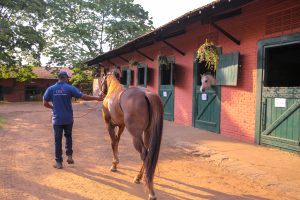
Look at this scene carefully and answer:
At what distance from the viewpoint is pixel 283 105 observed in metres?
6.37

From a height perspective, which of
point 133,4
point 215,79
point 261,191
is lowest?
point 261,191

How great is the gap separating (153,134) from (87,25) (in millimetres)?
28076

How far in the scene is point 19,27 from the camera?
61.3ft

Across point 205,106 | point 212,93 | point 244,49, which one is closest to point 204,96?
point 205,106

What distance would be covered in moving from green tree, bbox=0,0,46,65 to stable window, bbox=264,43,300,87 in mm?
14699

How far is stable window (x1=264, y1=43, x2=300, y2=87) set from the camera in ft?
26.1

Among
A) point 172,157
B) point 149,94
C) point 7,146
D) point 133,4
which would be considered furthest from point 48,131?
point 133,4

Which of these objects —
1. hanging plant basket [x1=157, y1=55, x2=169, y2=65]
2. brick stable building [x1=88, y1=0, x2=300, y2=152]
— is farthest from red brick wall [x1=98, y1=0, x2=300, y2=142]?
hanging plant basket [x1=157, y1=55, x2=169, y2=65]

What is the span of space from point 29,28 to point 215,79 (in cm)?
1489

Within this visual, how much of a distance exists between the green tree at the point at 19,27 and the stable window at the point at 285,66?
48.2ft

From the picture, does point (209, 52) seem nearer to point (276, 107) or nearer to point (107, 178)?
point (276, 107)

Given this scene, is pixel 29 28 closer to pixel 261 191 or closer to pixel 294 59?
pixel 294 59

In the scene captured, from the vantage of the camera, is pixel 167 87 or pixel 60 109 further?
pixel 167 87

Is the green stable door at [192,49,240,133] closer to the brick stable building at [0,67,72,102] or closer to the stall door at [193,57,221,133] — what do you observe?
the stall door at [193,57,221,133]
